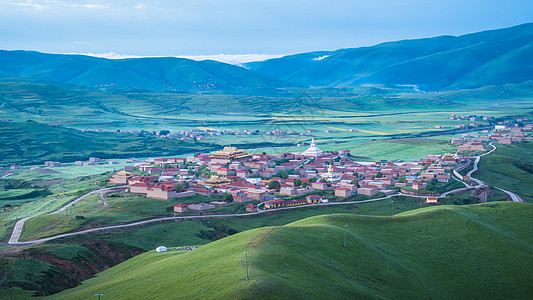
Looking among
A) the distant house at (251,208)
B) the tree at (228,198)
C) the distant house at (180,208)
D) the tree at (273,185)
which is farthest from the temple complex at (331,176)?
the distant house at (180,208)

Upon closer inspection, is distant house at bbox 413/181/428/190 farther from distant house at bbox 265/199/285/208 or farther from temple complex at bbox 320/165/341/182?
distant house at bbox 265/199/285/208

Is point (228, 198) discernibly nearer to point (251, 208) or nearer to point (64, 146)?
point (251, 208)

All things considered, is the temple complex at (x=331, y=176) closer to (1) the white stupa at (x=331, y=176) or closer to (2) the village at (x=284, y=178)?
(1) the white stupa at (x=331, y=176)

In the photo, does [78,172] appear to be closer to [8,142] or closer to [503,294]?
[8,142]

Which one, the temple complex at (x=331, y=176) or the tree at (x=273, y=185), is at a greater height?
the tree at (x=273, y=185)

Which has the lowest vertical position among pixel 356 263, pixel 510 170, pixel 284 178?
pixel 284 178

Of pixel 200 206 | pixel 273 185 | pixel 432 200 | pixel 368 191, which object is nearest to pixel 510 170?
pixel 432 200

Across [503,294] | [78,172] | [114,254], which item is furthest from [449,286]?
[78,172]
